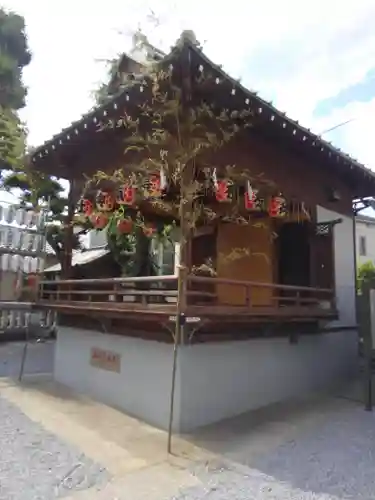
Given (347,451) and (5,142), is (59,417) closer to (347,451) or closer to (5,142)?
(347,451)

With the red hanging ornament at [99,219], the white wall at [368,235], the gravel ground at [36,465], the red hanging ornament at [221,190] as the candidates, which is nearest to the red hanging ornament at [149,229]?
the red hanging ornament at [99,219]

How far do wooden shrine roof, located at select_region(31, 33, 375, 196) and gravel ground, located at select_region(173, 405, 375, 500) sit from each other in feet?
15.2

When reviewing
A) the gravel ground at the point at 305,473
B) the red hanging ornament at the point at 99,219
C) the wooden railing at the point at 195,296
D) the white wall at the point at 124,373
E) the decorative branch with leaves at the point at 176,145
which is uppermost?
the decorative branch with leaves at the point at 176,145

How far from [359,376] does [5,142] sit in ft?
38.9

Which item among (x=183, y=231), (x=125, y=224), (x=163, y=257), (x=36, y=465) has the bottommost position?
(x=36, y=465)

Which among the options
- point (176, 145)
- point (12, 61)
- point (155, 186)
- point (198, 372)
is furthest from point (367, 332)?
point (12, 61)

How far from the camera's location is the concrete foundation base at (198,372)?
6.20 m

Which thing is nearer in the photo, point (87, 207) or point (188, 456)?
point (188, 456)

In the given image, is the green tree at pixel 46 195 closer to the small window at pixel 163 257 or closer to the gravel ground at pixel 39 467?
the small window at pixel 163 257

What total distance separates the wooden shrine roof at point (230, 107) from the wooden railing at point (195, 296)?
253cm

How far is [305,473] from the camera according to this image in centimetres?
451

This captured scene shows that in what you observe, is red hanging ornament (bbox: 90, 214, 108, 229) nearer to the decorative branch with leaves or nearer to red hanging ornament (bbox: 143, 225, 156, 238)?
the decorative branch with leaves

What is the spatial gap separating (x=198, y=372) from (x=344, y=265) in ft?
15.1

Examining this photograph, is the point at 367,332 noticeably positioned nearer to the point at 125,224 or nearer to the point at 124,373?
the point at 124,373
